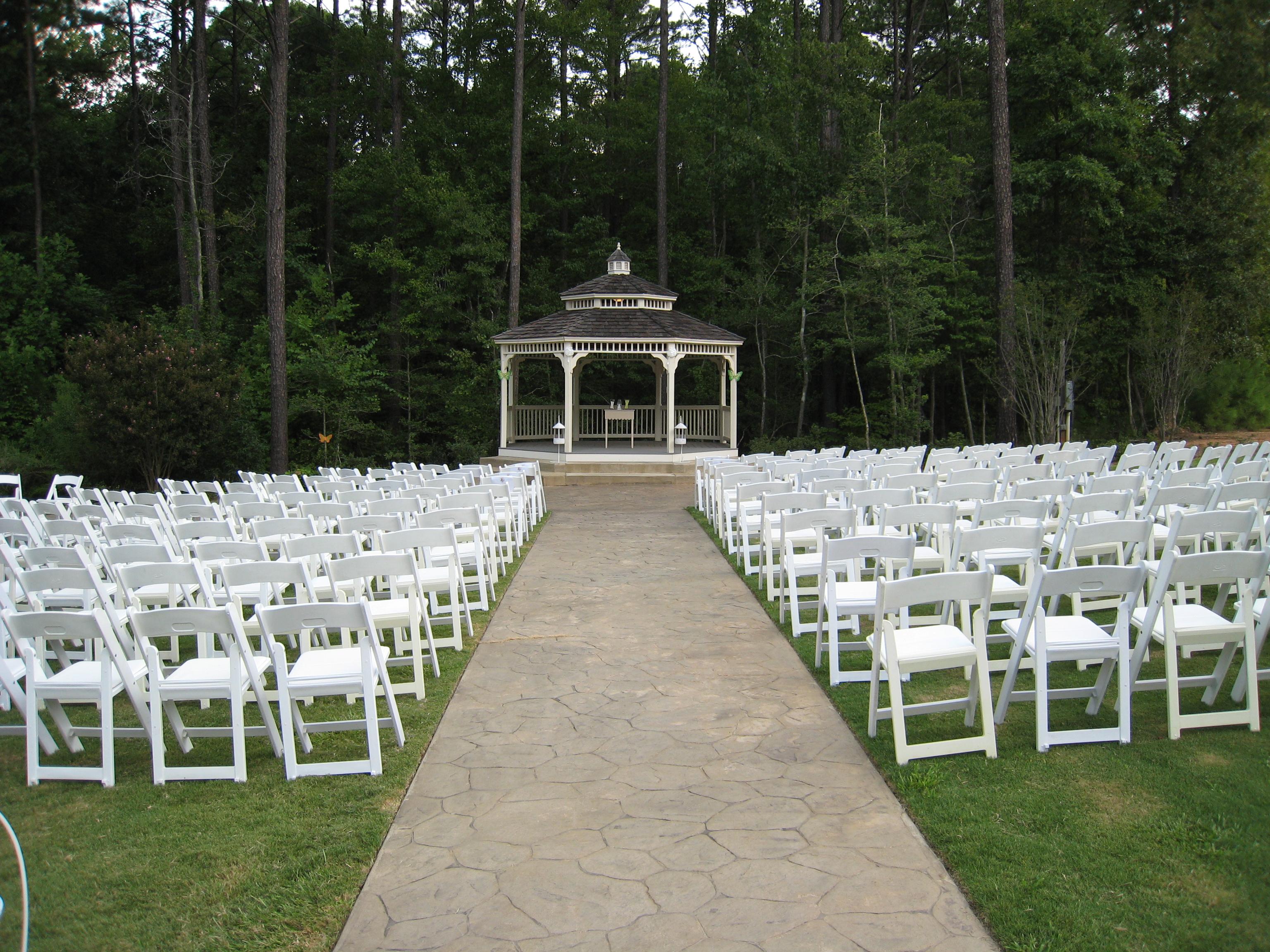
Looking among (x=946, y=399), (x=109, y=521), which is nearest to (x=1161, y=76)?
(x=946, y=399)

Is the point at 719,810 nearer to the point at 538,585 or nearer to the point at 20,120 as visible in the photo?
the point at 538,585

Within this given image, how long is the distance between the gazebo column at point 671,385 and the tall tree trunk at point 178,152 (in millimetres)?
12890

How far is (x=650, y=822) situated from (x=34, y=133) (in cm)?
3358

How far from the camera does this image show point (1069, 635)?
5.09 meters

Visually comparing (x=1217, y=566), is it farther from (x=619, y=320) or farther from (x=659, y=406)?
(x=659, y=406)

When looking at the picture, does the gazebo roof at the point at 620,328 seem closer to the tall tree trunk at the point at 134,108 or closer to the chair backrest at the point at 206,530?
the chair backrest at the point at 206,530

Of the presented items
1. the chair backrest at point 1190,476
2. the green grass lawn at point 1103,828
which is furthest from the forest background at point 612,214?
the green grass lawn at point 1103,828

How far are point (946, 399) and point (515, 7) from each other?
57.5 feet

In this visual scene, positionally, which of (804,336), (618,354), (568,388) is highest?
(804,336)

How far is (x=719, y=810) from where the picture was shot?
444 cm

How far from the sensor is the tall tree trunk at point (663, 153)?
29.5 metres

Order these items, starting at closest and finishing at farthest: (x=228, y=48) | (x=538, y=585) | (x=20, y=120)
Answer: (x=538, y=585), (x=20, y=120), (x=228, y=48)

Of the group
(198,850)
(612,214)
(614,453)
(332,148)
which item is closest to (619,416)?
(614,453)

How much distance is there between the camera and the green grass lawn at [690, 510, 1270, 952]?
3438 mm
